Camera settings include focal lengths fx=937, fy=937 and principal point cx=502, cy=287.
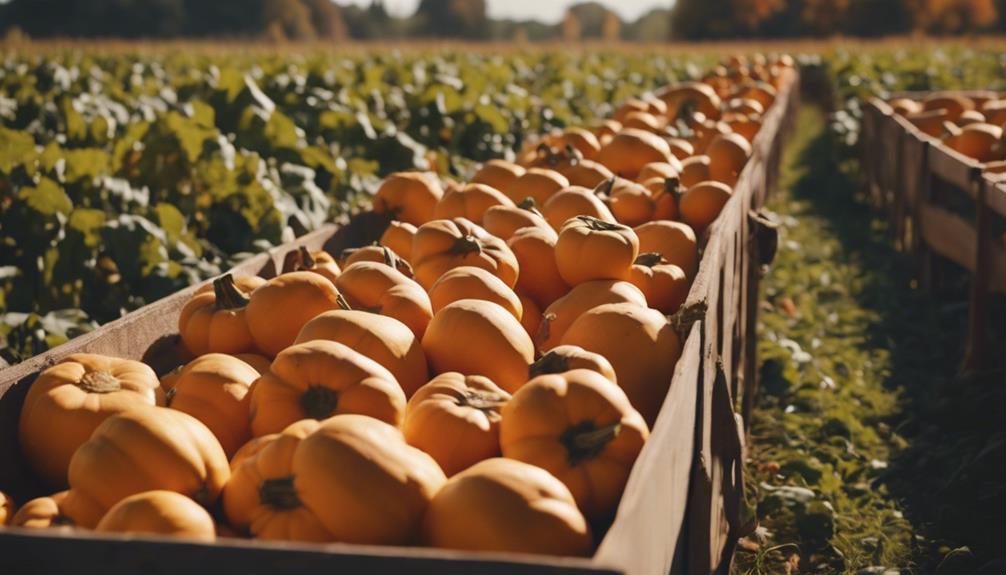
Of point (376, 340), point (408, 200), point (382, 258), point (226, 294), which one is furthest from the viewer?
point (408, 200)

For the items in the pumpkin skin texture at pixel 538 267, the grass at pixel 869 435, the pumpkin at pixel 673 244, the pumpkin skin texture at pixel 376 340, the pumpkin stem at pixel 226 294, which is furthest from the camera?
the grass at pixel 869 435

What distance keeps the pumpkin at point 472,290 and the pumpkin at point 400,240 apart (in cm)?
102

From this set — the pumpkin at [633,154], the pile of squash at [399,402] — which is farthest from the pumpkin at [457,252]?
the pumpkin at [633,154]

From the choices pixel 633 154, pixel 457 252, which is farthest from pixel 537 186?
pixel 457 252

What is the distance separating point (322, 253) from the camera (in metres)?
4.03

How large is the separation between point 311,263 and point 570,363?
1.61 metres

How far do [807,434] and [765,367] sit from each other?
1.01 meters

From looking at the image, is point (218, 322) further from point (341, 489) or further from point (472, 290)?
point (341, 489)

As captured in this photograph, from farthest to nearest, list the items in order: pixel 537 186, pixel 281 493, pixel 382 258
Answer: pixel 537 186
pixel 382 258
pixel 281 493

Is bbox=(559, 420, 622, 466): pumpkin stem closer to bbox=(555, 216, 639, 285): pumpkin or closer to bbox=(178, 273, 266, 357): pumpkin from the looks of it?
bbox=(555, 216, 639, 285): pumpkin

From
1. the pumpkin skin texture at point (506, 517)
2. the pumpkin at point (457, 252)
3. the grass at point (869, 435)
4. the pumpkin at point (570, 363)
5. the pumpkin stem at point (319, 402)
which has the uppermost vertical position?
the pumpkin at point (457, 252)

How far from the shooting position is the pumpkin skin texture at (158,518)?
1.86 metres

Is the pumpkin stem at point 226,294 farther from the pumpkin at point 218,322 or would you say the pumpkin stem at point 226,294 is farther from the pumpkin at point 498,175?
the pumpkin at point 498,175

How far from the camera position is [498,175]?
16.7 ft
